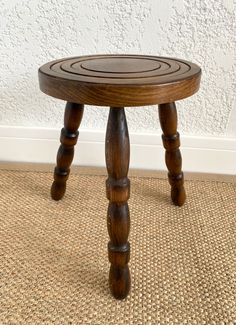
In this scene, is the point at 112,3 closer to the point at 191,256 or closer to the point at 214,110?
the point at 214,110

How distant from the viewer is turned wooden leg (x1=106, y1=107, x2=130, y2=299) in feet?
1.60

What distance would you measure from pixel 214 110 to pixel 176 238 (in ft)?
1.34

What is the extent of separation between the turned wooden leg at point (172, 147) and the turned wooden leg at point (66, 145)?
7.1 inches

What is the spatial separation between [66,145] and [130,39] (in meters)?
0.34

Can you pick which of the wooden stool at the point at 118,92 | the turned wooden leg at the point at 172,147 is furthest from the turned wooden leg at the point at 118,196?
the turned wooden leg at the point at 172,147

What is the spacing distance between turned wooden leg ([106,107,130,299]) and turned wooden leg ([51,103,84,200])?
0.66 ft

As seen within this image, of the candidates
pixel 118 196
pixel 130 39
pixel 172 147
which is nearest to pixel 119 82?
pixel 118 196

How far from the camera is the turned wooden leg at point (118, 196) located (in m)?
0.49

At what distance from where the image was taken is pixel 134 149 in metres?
0.97

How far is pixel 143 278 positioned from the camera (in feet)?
1.96

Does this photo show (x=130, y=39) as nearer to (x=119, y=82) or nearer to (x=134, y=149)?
(x=134, y=149)

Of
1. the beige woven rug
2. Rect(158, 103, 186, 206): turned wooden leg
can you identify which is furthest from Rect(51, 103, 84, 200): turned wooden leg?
Rect(158, 103, 186, 206): turned wooden leg

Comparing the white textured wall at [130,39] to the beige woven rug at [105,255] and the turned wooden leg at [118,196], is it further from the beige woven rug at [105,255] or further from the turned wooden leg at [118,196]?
the turned wooden leg at [118,196]

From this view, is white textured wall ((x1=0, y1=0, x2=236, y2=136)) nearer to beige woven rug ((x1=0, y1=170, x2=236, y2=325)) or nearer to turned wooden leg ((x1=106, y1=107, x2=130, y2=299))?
beige woven rug ((x1=0, y1=170, x2=236, y2=325))
